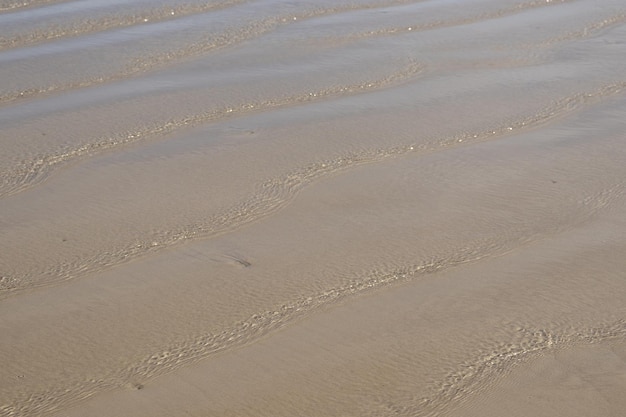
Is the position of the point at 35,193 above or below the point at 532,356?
above

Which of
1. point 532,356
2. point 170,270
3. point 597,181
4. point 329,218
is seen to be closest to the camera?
point 532,356

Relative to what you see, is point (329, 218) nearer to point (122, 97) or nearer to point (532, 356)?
point (532, 356)

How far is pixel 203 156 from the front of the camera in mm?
6020

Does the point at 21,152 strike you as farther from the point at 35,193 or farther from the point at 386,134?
the point at 386,134

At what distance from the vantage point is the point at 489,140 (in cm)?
630

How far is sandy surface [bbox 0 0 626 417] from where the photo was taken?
3.83 m

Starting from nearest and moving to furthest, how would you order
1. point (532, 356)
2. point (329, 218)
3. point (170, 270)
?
point (532, 356), point (170, 270), point (329, 218)

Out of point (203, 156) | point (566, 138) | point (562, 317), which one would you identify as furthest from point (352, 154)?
point (562, 317)

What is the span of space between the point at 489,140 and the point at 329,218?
1.56 metres

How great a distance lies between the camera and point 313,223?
516 cm

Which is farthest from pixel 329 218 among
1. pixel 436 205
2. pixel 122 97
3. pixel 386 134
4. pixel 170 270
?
pixel 122 97

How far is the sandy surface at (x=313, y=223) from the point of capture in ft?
12.6

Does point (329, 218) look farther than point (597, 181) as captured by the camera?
No

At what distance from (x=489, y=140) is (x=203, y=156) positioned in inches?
69.4
